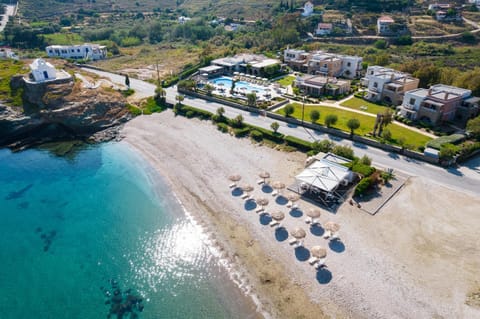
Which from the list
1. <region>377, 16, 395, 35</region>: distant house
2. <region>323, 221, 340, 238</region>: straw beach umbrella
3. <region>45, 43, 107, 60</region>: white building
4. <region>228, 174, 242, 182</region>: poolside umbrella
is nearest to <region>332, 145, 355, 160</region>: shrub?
<region>323, 221, 340, 238</region>: straw beach umbrella

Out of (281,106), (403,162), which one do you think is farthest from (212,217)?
(281,106)

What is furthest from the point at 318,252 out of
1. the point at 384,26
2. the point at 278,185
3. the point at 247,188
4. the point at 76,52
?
the point at 384,26

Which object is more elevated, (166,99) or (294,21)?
(294,21)

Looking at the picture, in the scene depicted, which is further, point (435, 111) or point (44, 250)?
point (435, 111)

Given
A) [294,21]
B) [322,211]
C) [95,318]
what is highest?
[294,21]

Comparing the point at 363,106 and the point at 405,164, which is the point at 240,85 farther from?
the point at 405,164

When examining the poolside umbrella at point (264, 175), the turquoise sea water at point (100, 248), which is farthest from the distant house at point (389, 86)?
the turquoise sea water at point (100, 248)

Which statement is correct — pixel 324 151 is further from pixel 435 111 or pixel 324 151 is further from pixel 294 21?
pixel 294 21

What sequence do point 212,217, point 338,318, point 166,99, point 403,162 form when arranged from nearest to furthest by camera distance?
1. point 338,318
2. point 212,217
3. point 403,162
4. point 166,99
